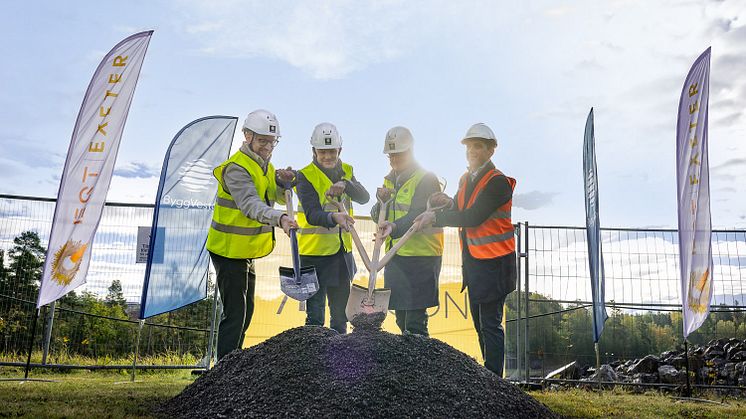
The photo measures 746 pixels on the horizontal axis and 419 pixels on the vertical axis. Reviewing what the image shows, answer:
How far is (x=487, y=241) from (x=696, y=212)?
3.47m

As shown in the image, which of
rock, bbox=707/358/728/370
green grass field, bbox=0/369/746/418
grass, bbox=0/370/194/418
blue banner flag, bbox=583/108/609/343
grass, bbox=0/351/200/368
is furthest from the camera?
rock, bbox=707/358/728/370

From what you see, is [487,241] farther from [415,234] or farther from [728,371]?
[728,371]

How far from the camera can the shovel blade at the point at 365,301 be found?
18.5 feet

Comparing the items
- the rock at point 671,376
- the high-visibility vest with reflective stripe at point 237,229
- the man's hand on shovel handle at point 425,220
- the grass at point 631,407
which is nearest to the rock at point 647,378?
the rock at point 671,376

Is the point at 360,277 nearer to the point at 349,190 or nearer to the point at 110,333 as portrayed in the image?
the point at 349,190

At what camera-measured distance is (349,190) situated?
20.4 ft

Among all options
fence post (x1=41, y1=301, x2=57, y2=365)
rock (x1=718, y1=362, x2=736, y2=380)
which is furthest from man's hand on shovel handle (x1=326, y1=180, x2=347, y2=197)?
rock (x1=718, y1=362, x2=736, y2=380)

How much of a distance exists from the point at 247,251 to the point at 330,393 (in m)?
1.94

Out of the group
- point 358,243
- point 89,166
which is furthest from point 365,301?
point 89,166

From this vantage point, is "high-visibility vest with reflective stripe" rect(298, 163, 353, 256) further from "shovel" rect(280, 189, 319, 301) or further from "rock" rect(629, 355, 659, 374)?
"rock" rect(629, 355, 659, 374)

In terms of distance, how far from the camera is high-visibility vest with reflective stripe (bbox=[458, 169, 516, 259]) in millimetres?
5750

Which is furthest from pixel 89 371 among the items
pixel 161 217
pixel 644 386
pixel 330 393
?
pixel 644 386

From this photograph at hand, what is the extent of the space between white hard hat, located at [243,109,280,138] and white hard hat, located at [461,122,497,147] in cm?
185

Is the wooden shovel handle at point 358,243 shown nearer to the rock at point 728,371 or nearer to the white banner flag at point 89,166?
the white banner flag at point 89,166
